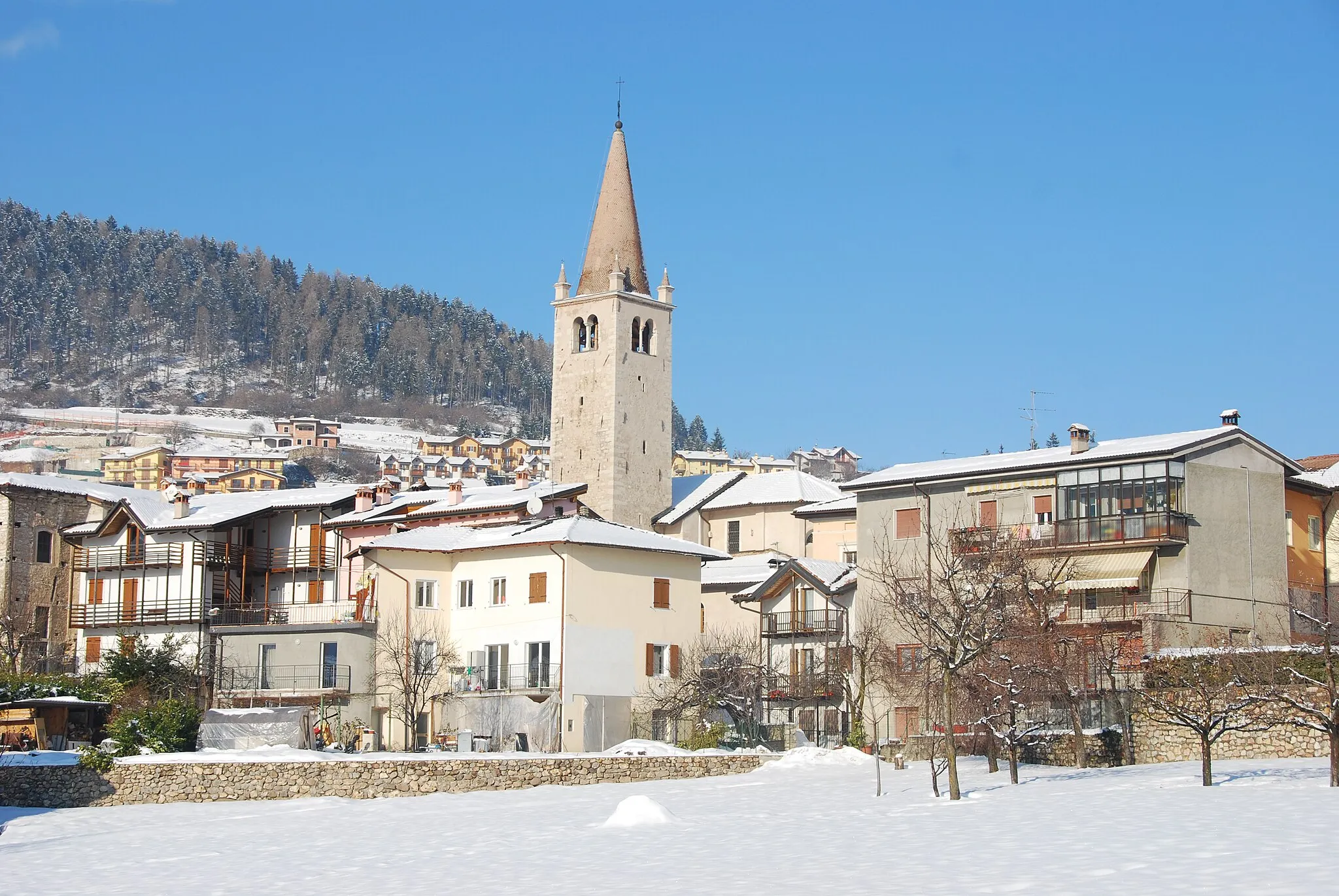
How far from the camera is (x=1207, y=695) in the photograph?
36.4 m

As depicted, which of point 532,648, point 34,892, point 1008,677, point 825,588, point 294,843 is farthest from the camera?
point 825,588

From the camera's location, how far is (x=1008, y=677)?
4159 cm

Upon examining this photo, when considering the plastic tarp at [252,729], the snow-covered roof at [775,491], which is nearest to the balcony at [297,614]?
the plastic tarp at [252,729]

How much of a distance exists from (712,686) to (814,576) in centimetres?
785

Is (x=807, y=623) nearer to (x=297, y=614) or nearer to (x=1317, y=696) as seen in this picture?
(x=297, y=614)

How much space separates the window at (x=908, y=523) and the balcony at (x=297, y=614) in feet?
56.1

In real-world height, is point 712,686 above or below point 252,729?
above

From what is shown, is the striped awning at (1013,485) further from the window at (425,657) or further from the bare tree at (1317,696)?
the window at (425,657)

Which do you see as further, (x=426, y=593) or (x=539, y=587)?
(x=426, y=593)

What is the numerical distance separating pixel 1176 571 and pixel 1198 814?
2211cm

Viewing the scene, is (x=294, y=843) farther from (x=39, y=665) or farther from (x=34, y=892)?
(x=39, y=665)

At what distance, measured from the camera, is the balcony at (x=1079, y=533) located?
51750 millimetres

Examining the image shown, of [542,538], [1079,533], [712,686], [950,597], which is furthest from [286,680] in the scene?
[1079,533]

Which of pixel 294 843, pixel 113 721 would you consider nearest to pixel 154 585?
pixel 113 721
